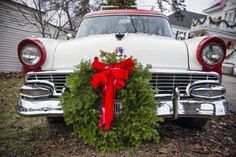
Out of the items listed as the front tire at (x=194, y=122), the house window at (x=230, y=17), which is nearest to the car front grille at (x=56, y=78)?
the front tire at (x=194, y=122)

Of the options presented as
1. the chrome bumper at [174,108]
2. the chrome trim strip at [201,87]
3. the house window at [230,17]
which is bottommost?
the chrome bumper at [174,108]

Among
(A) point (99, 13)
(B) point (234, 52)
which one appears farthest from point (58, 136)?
(B) point (234, 52)

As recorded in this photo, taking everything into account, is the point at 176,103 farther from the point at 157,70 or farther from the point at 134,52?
the point at 134,52

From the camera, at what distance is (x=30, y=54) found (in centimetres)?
288

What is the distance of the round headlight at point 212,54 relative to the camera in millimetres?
2809

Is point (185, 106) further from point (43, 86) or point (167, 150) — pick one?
point (43, 86)

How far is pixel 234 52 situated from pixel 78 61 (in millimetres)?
17481

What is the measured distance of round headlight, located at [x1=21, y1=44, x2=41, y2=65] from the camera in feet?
9.37

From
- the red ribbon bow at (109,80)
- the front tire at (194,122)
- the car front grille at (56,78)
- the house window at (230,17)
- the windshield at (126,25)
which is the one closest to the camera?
the red ribbon bow at (109,80)

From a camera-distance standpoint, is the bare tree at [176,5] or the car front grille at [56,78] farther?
the bare tree at [176,5]

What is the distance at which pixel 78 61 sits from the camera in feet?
9.26

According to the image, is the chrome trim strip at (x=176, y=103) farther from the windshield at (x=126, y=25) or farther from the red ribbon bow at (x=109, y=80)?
the windshield at (x=126, y=25)

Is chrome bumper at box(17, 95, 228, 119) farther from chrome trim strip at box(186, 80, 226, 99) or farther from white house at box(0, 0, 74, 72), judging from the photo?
white house at box(0, 0, 74, 72)

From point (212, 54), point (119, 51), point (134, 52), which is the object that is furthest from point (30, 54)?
point (212, 54)
